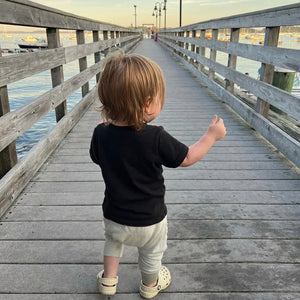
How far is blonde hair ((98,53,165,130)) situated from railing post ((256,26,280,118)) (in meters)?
2.96

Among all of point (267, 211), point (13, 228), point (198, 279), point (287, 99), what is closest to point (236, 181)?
point (267, 211)

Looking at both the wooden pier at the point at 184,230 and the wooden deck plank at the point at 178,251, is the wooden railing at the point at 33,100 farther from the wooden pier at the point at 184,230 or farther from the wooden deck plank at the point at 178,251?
the wooden deck plank at the point at 178,251

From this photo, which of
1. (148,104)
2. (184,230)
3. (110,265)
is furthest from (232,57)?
(110,265)

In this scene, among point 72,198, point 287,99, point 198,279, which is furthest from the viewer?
point 287,99

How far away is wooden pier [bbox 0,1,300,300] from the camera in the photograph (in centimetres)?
172

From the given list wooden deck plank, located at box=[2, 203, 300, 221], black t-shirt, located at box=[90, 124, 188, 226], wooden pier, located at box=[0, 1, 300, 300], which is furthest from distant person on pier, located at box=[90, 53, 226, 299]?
wooden deck plank, located at box=[2, 203, 300, 221]

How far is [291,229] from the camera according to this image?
2229 mm

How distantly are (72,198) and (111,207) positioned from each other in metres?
1.23

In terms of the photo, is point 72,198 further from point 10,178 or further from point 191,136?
point 191,136

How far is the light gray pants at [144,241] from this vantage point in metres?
1.46

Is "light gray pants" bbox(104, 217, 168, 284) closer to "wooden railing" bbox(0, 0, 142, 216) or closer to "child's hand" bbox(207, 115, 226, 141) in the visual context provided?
"child's hand" bbox(207, 115, 226, 141)

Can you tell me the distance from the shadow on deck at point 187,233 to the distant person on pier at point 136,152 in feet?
1.26

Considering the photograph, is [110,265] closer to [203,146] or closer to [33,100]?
[203,146]

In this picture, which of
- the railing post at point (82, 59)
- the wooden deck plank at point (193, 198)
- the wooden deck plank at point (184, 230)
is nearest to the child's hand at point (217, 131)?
the wooden deck plank at point (184, 230)
